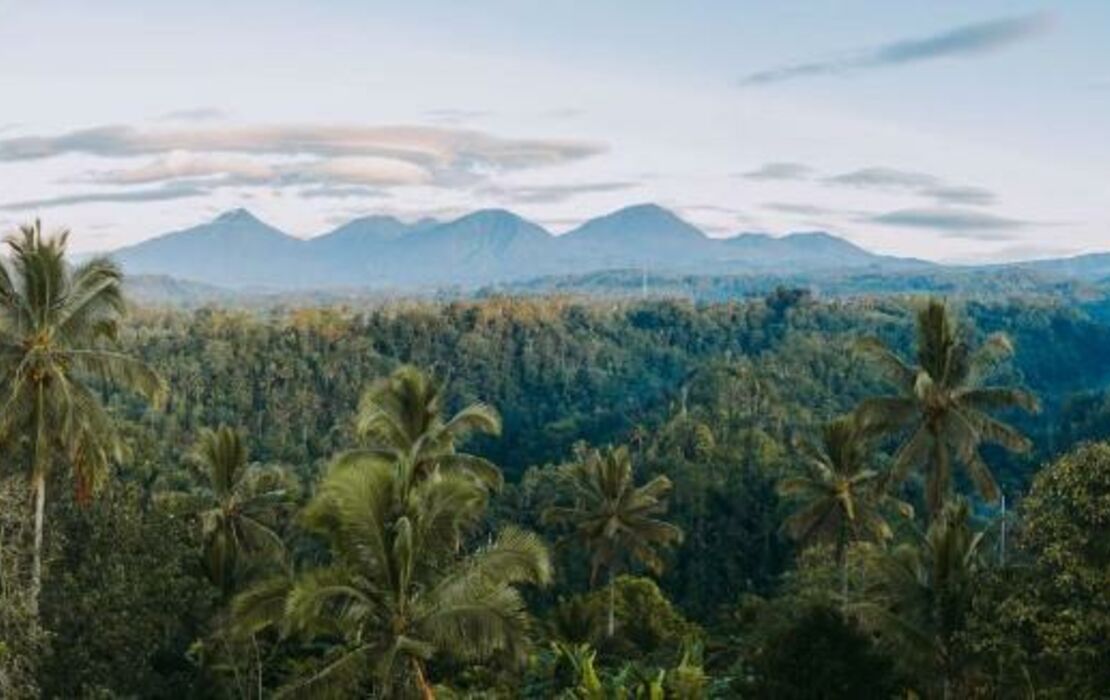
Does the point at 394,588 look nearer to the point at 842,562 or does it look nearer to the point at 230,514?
the point at 230,514

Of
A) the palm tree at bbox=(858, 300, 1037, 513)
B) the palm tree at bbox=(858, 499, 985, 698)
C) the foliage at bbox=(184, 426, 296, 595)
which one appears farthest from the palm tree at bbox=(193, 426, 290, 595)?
the palm tree at bbox=(858, 499, 985, 698)

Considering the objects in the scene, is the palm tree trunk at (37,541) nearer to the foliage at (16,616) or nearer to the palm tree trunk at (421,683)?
the foliage at (16,616)

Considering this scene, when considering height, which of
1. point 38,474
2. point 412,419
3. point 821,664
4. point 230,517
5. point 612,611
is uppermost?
point 412,419

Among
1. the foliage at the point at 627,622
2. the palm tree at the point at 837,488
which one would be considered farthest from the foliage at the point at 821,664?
the foliage at the point at 627,622

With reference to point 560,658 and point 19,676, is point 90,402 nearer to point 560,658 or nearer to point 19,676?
point 19,676

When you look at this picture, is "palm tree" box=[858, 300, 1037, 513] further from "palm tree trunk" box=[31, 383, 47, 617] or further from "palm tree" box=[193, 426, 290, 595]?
"palm tree trunk" box=[31, 383, 47, 617]

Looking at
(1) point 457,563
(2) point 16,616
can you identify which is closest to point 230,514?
(2) point 16,616
